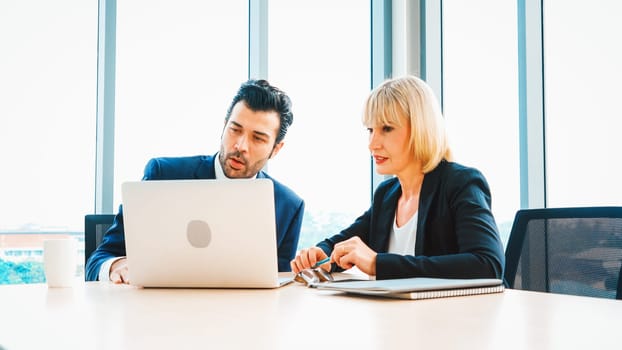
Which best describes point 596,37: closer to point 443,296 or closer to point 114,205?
point 443,296

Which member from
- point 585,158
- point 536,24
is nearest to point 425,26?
point 536,24

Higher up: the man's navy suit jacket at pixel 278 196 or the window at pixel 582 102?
the window at pixel 582 102

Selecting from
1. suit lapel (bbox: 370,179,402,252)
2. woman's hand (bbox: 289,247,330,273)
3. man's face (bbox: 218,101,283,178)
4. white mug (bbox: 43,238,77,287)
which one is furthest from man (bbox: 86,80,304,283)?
white mug (bbox: 43,238,77,287)

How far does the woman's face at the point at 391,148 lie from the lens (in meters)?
2.17

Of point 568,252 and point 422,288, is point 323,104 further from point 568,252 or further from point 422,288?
point 422,288

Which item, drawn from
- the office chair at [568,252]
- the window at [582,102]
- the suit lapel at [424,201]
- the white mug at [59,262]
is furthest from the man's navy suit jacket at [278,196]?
the window at [582,102]

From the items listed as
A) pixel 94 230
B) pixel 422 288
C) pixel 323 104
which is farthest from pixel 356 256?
pixel 323 104

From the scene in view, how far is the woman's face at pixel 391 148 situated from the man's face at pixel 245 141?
417mm

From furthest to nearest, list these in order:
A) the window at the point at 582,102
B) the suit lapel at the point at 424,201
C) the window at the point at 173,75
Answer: the window at the point at 173,75
the window at the point at 582,102
the suit lapel at the point at 424,201

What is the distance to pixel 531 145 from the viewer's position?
289 cm

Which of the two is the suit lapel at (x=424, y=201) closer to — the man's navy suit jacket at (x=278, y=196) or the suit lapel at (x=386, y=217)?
the suit lapel at (x=386, y=217)

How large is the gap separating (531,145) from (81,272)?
222 cm

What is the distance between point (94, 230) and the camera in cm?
233

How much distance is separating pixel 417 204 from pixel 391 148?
0.70 feet
